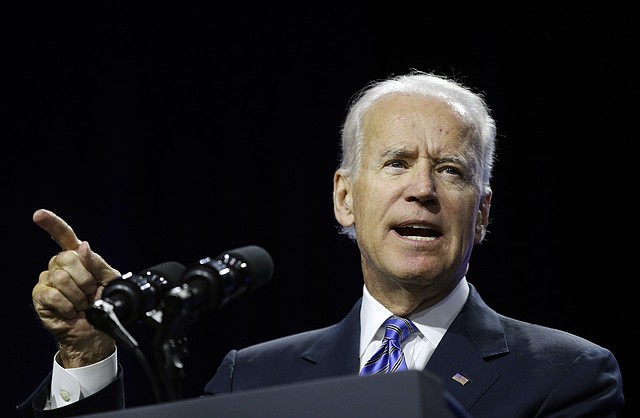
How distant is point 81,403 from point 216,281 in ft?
2.06

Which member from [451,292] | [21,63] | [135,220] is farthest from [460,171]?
[21,63]

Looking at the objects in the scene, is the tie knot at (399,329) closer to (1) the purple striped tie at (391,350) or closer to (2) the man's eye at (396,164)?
(1) the purple striped tie at (391,350)

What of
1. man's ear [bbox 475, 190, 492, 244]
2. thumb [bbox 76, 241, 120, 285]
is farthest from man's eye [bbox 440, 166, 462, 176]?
thumb [bbox 76, 241, 120, 285]

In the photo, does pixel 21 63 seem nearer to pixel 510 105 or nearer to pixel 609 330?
pixel 510 105

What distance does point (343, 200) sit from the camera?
8.52ft

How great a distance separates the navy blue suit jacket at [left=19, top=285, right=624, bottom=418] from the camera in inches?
81.7

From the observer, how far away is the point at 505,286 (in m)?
3.57

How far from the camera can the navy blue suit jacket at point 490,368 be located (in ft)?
6.81

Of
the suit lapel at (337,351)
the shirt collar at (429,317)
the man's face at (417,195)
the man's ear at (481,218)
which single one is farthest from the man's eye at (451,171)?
the suit lapel at (337,351)

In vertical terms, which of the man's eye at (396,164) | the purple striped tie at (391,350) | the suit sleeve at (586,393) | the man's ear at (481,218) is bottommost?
the suit sleeve at (586,393)

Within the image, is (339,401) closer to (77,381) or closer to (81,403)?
(81,403)

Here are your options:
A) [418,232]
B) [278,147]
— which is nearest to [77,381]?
[418,232]

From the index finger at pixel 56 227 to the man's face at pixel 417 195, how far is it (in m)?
0.73

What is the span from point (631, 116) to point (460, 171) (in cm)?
→ 138
